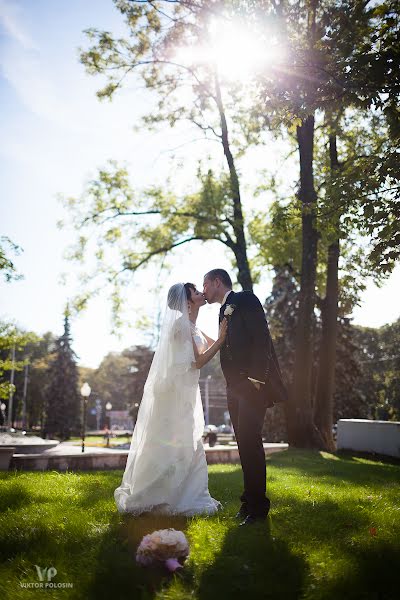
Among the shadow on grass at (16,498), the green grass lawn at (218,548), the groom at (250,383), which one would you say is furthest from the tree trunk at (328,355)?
the shadow on grass at (16,498)

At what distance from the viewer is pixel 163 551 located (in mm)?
2971

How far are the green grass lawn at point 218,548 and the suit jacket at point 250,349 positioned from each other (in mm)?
1280

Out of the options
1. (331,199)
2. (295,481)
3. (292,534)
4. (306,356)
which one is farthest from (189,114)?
(292,534)

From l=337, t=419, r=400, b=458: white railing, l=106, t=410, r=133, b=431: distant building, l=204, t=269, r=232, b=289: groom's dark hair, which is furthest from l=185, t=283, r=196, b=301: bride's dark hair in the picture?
l=106, t=410, r=133, b=431: distant building

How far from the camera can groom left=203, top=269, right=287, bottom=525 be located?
4285 mm

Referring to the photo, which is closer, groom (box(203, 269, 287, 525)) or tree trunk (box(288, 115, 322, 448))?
groom (box(203, 269, 287, 525))

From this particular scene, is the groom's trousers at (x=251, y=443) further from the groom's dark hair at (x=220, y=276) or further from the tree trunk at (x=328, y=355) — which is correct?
the tree trunk at (x=328, y=355)

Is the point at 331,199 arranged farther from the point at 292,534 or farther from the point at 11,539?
the point at 11,539

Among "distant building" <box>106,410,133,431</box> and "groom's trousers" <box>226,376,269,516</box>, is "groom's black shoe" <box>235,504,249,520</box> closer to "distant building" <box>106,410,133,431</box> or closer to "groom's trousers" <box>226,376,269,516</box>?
"groom's trousers" <box>226,376,269,516</box>

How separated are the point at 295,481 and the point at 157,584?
440 centimetres

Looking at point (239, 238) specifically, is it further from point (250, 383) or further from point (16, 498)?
point (16, 498)

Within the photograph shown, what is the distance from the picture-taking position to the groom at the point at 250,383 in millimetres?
4285

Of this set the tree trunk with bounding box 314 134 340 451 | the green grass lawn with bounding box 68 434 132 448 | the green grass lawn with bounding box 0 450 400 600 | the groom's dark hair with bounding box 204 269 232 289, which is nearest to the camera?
the green grass lawn with bounding box 0 450 400 600

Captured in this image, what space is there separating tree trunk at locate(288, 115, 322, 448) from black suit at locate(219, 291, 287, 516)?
30.9 ft
